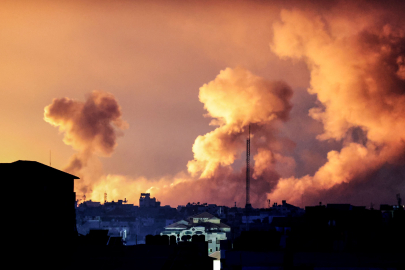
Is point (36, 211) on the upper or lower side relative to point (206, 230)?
upper

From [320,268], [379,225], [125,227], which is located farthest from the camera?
[125,227]

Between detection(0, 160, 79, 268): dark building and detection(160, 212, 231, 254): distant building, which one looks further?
detection(160, 212, 231, 254): distant building

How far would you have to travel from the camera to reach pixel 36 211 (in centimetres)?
5434

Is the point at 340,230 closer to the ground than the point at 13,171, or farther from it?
closer to the ground

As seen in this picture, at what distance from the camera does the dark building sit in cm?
5209

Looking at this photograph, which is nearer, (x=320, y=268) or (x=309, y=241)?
(x=320, y=268)

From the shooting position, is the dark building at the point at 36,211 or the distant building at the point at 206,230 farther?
the distant building at the point at 206,230

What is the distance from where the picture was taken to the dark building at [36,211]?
5209cm

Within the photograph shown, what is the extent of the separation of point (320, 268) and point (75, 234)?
29466mm

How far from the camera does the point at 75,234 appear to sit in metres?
60.8

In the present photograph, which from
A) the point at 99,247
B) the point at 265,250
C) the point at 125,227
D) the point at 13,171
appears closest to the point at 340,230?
the point at 265,250

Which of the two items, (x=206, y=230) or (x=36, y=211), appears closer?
(x=36, y=211)

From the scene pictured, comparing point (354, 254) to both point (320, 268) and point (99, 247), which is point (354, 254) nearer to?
point (320, 268)

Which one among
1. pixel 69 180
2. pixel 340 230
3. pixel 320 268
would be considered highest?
pixel 69 180
